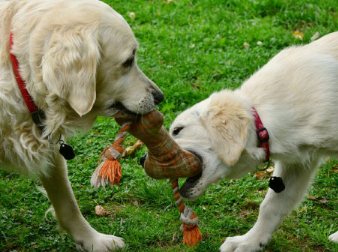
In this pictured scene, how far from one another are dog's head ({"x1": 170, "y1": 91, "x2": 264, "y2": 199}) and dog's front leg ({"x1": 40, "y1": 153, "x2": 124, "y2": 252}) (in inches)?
27.7

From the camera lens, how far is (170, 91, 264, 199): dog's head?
3145 mm

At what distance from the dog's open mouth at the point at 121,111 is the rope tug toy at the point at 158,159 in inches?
2.4

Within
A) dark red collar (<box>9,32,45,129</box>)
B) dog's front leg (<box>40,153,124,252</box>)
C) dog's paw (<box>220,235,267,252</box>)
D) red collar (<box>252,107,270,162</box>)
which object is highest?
dark red collar (<box>9,32,45,129</box>)

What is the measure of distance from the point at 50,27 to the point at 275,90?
1.50 meters

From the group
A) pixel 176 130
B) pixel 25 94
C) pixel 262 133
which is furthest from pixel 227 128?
pixel 25 94

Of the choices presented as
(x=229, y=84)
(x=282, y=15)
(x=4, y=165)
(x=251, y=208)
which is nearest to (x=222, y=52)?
(x=229, y=84)

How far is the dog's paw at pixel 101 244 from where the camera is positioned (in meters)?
3.47

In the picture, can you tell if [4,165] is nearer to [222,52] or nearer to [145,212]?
[145,212]

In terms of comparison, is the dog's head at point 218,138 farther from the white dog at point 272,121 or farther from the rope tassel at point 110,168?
the rope tassel at point 110,168

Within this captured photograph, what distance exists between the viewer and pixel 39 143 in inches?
115

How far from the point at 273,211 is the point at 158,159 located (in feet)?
3.10

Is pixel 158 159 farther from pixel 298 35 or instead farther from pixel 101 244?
pixel 298 35

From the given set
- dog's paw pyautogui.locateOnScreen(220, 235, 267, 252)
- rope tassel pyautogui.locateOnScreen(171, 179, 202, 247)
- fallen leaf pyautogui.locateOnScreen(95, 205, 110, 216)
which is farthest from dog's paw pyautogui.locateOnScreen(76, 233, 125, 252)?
dog's paw pyautogui.locateOnScreen(220, 235, 267, 252)

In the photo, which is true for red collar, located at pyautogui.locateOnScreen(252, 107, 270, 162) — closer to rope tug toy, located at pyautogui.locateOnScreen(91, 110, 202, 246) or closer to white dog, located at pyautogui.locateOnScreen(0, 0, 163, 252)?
rope tug toy, located at pyautogui.locateOnScreen(91, 110, 202, 246)
